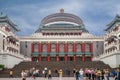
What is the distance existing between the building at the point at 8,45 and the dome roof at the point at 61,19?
1365 cm

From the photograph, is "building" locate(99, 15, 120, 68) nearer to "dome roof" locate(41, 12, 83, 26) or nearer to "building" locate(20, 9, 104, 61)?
"building" locate(20, 9, 104, 61)

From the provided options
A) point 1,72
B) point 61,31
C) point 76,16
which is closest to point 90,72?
point 1,72

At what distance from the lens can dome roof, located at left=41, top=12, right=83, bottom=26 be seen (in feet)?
351

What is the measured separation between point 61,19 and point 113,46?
34423mm

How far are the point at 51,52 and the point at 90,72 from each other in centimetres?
5865

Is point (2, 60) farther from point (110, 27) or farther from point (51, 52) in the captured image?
point (110, 27)

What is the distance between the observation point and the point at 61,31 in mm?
97875

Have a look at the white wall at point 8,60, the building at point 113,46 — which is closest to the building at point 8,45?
the white wall at point 8,60

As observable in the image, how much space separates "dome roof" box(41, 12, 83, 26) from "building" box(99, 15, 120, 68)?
1555 centimetres

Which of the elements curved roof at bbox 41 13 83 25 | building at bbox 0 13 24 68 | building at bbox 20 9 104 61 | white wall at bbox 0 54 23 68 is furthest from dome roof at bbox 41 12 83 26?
white wall at bbox 0 54 23 68

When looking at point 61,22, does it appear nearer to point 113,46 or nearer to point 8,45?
point 113,46

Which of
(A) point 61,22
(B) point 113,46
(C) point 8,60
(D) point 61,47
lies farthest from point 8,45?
(A) point 61,22

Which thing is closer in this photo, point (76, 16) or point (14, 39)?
point (14, 39)

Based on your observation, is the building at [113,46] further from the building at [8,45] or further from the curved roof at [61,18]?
the building at [8,45]
